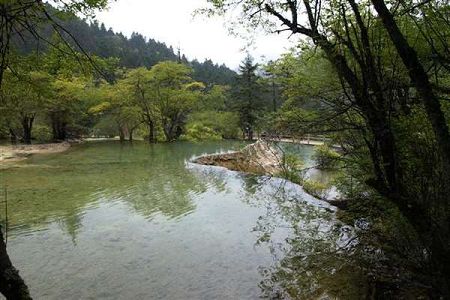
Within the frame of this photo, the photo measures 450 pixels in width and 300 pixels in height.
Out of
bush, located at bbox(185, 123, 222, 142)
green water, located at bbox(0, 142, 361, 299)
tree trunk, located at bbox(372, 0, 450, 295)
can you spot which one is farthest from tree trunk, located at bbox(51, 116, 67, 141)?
tree trunk, located at bbox(372, 0, 450, 295)

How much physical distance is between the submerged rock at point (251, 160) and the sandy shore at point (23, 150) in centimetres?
1093

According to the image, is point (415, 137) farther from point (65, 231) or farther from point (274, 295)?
point (65, 231)

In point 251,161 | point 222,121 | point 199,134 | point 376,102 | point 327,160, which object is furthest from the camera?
point 222,121

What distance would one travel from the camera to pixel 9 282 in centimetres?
334

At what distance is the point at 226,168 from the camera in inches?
744

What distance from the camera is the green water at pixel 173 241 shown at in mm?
6180

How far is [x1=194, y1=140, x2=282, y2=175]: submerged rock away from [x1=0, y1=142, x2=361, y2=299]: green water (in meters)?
2.65

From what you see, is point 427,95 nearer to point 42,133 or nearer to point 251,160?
point 251,160

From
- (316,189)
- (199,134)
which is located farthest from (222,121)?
(316,189)

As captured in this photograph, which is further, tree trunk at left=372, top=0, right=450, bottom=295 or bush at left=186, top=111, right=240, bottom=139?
bush at left=186, top=111, right=240, bottom=139

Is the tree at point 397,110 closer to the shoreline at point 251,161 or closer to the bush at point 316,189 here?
the bush at point 316,189

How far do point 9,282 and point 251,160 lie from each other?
1557 cm

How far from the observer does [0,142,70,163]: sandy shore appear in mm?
22766

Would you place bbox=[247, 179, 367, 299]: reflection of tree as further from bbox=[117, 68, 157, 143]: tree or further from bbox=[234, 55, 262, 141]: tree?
bbox=[234, 55, 262, 141]: tree
